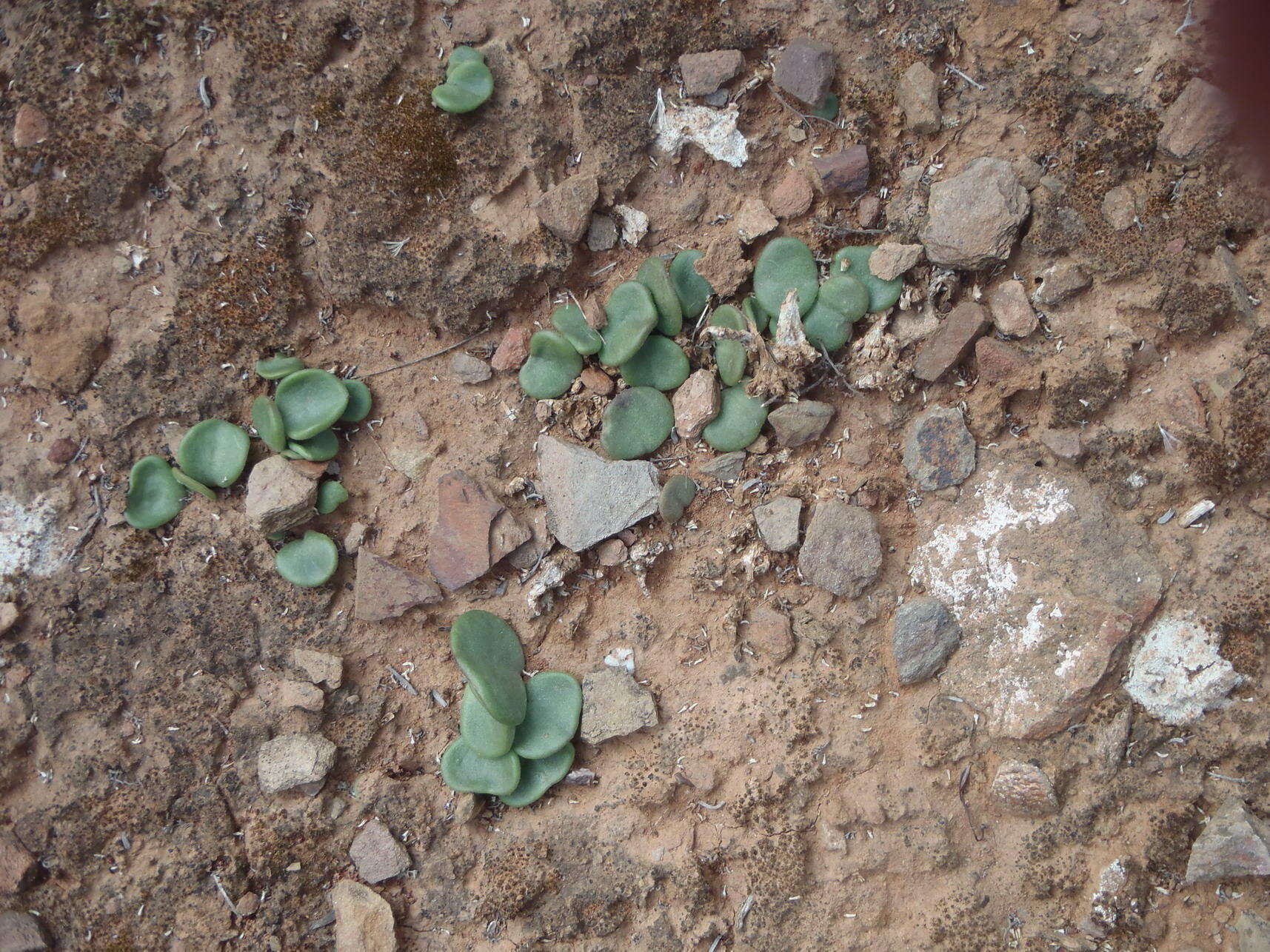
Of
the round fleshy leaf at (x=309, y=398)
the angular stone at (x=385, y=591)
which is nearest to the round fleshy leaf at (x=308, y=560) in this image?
the angular stone at (x=385, y=591)

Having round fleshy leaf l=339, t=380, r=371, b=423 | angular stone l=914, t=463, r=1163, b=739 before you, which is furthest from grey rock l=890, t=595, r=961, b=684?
round fleshy leaf l=339, t=380, r=371, b=423

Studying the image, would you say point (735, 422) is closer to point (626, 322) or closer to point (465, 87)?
point (626, 322)

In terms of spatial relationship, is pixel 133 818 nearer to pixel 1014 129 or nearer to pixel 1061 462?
pixel 1061 462

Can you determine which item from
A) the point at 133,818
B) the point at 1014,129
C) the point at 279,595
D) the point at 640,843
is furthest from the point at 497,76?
the point at 133,818

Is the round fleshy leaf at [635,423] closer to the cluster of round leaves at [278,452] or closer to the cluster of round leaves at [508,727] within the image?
the cluster of round leaves at [508,727]

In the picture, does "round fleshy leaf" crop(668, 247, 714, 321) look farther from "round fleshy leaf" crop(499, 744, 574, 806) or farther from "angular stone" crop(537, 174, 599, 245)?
"round fleshy leaf" crop(499, 744, 574, 806)
